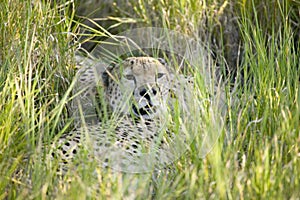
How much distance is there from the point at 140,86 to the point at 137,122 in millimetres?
143

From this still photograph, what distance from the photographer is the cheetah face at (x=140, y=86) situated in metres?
2.49

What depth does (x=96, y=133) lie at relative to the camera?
2.32 metres

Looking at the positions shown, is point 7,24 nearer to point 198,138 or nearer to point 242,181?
point 198,138

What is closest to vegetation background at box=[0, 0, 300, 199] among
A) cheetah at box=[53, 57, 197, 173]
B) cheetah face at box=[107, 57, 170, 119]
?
cheetah at box=[53, 57, 197, 173]

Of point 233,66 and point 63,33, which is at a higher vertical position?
point 63,33

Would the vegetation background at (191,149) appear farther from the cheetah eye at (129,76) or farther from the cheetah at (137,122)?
the cheetah eye at (129,76)

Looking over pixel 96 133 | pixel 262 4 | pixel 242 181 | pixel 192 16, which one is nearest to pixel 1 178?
pixel 96 133

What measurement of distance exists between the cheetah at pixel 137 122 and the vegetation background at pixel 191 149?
0.30 feet

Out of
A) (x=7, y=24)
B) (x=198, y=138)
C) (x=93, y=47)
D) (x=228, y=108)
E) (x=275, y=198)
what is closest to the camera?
(x=275, y=198)

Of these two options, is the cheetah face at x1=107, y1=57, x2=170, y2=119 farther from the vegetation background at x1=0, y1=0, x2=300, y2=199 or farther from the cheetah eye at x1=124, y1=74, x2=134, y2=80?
the vegetation background at x1=0, y1=0, x2=300, y2=199

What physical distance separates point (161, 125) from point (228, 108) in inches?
9.7

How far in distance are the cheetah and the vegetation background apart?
→ 0.30 feet

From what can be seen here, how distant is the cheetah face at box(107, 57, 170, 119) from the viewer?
2486 mm

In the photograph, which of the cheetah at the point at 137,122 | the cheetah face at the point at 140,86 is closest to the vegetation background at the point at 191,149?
the cheetah at the point at 137,122
